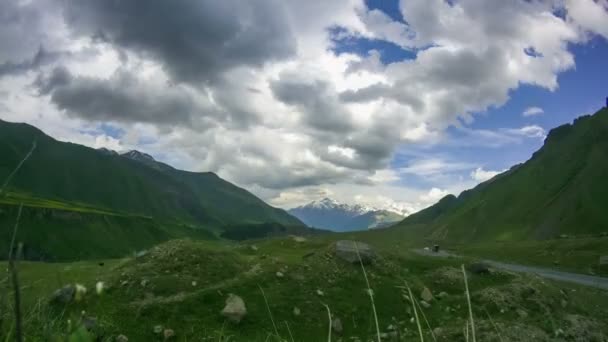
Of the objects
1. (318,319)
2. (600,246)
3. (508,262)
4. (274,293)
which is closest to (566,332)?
(318,319)

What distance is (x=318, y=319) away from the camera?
838 inches

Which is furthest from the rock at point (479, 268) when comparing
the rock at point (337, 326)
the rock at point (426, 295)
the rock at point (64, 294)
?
the rock at point (64, 294)

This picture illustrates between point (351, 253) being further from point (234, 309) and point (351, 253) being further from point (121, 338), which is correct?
point (121, 338)

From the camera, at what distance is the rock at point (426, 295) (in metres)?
25.5

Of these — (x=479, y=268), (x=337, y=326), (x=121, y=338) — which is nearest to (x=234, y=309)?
(x=337, y=326)

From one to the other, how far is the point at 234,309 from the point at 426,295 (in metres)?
12.2

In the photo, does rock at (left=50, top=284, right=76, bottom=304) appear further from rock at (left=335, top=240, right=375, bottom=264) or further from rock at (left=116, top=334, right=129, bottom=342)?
rock at (left=335, top=240, right=375, bottom=264)

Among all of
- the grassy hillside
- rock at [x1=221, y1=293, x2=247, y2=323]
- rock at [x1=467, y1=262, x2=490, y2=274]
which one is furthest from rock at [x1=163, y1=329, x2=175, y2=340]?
rock at [x1=467, y1=262, x2=490, y2=274]

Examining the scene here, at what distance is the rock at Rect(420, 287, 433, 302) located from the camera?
25.5 m

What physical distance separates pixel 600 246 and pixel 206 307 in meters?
81.1

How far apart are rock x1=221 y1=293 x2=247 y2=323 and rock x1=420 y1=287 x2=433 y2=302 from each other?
11276mm

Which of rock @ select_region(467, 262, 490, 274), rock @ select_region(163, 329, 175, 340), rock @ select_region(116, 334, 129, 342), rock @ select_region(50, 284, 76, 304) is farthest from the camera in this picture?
rock @ select_region(467, 262, 490, 274)

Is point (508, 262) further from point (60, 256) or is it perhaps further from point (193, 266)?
point (60, 256)

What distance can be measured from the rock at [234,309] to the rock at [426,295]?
1128 cm
